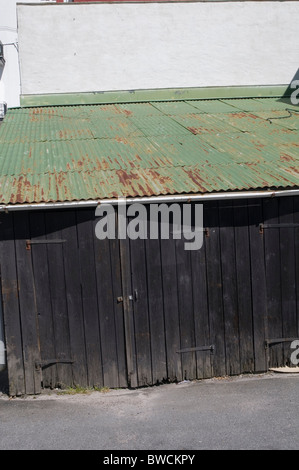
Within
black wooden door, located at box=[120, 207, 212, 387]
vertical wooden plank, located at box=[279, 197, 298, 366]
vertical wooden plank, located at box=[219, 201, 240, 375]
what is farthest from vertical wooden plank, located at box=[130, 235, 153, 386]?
vertical wooden plank, located at box=[279, 197, 298, 366]

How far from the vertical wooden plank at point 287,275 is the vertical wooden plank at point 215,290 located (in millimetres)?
859

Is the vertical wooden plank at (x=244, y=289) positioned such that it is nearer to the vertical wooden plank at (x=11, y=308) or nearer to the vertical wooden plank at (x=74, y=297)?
the vertical wooden plank at (x=74, y=297)

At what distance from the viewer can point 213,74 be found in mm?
11461

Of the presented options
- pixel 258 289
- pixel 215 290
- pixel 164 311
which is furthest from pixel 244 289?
pixel 164 311

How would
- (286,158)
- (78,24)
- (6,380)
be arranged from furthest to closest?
(78,24), (286,158), (6,380)

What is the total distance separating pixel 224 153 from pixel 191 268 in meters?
1.90

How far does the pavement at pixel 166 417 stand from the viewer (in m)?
5.28

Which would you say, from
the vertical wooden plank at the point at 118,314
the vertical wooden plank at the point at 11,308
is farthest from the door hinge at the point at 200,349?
the vertical wooden plank at the point at 11,308

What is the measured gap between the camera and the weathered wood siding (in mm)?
6566

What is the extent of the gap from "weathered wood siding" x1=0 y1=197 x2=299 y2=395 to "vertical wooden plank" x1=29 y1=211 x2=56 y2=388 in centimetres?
1

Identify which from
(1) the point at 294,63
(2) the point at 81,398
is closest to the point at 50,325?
(2) the point at 81,398

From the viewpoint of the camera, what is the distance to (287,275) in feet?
23.3

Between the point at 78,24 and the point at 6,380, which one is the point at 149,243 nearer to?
the point at 6,380

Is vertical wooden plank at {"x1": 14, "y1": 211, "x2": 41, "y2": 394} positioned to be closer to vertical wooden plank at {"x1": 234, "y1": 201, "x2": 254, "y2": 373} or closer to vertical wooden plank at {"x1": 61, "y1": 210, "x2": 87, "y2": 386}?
vertical wooden plank at {"x1": 61, "y1": 210, "x2": 87, "y2": 386}
